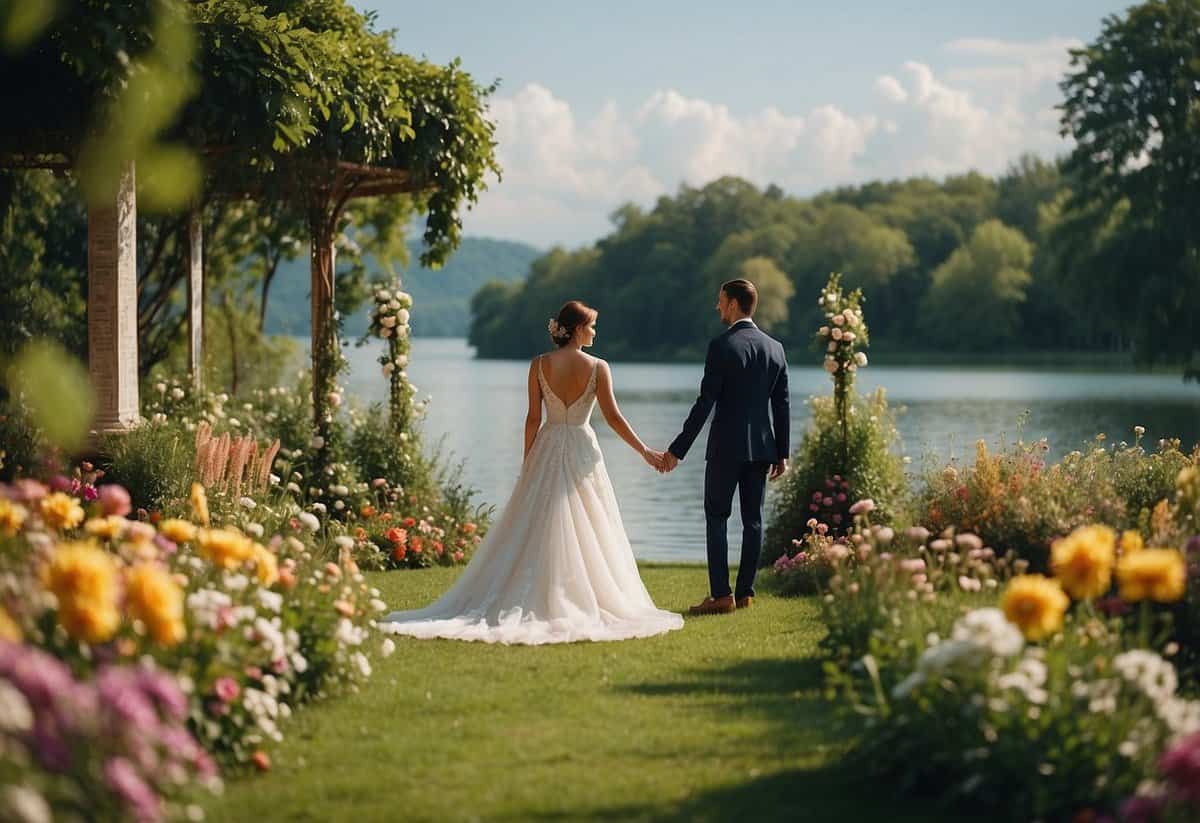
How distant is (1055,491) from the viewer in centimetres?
832

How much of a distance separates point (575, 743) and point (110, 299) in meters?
6.33

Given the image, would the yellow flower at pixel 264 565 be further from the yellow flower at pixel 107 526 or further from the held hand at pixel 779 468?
the held hand at pixel 779 468

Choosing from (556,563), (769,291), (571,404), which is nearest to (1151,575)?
(556,563)

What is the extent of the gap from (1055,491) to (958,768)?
167 inches

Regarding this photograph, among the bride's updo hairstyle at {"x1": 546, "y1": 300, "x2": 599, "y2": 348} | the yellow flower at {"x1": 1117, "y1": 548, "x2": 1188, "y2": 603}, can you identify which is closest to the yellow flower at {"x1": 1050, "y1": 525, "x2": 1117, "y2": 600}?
the yellow flower at {"x1": 1117, "y1": 548, "x2": 1188, "y2": 603}

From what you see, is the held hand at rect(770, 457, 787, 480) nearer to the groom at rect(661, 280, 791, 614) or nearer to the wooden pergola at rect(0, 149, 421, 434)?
the groom at rect(661, 280, 791, 614)

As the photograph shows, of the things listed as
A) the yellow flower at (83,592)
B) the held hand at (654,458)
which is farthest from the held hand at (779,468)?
the yellow flower at (83,592)

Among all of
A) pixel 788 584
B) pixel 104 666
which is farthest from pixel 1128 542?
pixel 788 584

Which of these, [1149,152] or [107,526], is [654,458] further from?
[1149,152]

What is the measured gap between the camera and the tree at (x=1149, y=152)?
3675cm

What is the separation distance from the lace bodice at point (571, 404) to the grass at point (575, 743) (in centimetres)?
150

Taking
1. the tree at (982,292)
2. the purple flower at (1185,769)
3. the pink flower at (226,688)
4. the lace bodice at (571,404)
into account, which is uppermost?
the tree at (982,292)

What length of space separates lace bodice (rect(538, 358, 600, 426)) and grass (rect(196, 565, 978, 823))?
1502mm

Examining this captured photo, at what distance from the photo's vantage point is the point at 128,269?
10.3m
